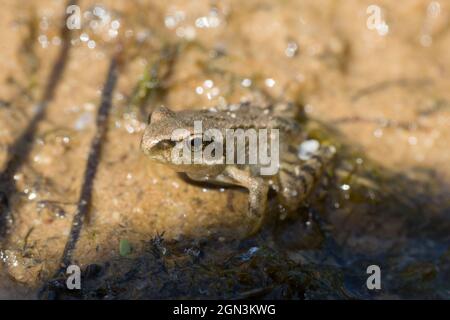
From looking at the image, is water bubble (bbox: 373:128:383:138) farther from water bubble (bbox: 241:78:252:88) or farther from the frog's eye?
the frog's eye

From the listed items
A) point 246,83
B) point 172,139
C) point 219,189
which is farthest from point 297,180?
point 246,83

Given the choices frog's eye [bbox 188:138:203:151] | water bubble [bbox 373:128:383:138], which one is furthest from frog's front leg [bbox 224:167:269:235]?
water bubble [bbox 373:128:383:138]

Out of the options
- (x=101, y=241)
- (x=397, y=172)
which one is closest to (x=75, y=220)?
(x=101, y=241)

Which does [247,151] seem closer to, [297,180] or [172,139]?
[297,180]

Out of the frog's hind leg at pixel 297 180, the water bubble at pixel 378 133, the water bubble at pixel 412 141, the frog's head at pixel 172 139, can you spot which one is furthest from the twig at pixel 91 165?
the water bubble at pixel 412 141

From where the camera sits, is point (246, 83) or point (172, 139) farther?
point (246, 83)

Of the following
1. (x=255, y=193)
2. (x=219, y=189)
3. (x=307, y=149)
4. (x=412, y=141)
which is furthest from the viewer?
(x=412, y=141)

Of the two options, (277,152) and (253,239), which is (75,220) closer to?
(253,239)
